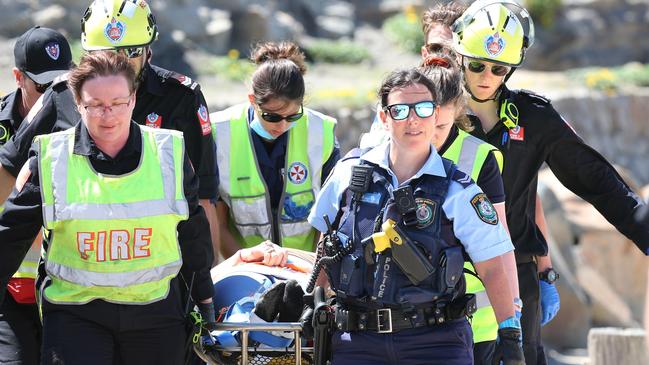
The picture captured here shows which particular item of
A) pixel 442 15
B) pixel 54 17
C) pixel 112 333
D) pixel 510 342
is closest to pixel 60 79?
pixel 112 333

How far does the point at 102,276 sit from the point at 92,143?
48 centimetres

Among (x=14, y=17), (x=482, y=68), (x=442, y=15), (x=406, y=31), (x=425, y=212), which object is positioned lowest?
(x=425, y=212)

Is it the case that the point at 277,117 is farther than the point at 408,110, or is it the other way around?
the point at 277,117

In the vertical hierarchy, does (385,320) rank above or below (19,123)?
below

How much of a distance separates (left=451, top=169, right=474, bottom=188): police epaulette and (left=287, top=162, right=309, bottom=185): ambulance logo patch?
62.1 inches

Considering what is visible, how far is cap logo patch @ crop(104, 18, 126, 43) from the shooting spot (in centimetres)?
545

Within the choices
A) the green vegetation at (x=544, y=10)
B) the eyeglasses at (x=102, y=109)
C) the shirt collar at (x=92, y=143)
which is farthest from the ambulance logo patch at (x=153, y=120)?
the green vegetation at (x=544, y=10)

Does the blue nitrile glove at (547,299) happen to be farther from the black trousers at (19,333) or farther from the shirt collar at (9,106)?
the shirt collar at (9,106)

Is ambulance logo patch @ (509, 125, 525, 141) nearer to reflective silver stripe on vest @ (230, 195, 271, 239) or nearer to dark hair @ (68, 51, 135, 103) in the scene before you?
reflective silver stripe on vest @ (230, 195, 271, 239)

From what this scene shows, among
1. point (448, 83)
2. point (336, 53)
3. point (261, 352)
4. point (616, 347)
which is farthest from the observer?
point (336, 53)

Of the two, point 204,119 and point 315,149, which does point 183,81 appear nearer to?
point 204,119

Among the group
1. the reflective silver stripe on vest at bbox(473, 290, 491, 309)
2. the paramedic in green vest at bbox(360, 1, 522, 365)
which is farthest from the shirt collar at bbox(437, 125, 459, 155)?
the reflective silver stripe on vest at bbox(473, 290, 491, 309)

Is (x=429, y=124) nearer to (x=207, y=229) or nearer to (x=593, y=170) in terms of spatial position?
(x=207, y=229)

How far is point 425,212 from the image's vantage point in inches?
173
